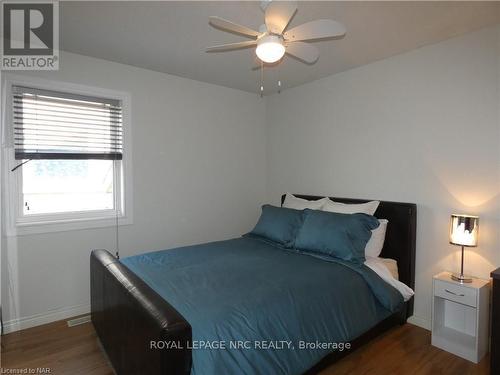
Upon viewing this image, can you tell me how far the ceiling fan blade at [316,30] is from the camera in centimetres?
163

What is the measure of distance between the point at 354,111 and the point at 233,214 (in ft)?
6.41

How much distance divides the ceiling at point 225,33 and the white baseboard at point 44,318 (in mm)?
2408

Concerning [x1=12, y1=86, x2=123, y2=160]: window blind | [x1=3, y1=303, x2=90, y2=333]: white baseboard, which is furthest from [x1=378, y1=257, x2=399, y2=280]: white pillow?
Answer: [x1=3, y1=303, x2=90, y2=333]: white baseboard

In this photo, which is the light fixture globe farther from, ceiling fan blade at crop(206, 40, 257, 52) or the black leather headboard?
the black leather headboard

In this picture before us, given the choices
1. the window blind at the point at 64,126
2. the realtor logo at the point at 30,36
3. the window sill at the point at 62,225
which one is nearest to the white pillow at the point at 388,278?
the window sill at the point at 62,225

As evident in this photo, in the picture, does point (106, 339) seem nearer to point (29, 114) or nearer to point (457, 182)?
point (29, 114)

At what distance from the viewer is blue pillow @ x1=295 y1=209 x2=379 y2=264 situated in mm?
2398

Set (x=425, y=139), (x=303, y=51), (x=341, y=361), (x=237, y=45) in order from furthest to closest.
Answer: (x=425, y=139) < (x=341, y=361) < (x=303, y=51) < (x=237, y=45)

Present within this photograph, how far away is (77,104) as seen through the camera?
282cm

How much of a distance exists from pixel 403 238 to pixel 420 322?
0.77m

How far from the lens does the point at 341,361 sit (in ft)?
6.95

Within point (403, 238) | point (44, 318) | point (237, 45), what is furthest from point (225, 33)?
point (44, 318)

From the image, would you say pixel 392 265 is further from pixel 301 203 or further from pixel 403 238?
pixel 301 203

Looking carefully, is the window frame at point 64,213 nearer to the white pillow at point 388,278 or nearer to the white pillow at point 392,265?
the white pillow at point 388,278
